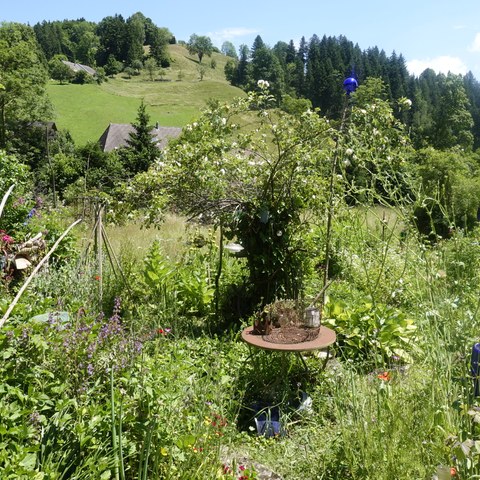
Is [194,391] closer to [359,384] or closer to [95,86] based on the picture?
[359,384]

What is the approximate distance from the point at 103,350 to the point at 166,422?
0.52 m

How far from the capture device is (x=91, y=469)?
1.92m

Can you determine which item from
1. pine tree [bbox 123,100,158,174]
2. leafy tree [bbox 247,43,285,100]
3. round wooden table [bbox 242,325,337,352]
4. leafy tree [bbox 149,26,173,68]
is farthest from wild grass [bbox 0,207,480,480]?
leafy tree [bbox 149,26,173,68]

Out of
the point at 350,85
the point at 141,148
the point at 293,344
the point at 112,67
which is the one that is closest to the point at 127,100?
the point at 112,67


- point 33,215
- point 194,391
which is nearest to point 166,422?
point 194,391

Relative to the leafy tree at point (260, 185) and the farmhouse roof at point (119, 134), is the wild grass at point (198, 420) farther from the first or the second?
the farmhouse roof at point (119, 134)

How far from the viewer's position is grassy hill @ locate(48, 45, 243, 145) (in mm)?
47312

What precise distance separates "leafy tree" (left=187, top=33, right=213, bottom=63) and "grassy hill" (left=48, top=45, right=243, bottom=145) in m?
23.6

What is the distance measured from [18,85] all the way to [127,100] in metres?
31.2

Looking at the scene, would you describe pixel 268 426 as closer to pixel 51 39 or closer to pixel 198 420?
pixel 198 420

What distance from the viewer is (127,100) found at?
56.0m

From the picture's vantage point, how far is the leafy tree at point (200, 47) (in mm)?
101000

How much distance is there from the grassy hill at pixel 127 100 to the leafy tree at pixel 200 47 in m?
23.6

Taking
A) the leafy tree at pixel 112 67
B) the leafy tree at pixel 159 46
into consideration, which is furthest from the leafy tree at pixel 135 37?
the leafy tree at pixel 112 67
